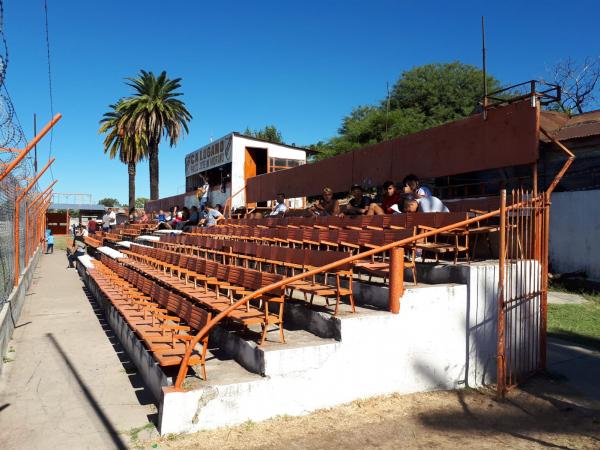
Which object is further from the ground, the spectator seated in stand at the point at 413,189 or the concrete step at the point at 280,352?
the spectator seated in stand at the point at 413,189

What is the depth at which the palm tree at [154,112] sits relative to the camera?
28.3m

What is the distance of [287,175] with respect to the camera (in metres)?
15.9

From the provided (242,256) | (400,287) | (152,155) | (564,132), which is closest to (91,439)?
(400,287)

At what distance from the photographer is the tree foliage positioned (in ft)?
113

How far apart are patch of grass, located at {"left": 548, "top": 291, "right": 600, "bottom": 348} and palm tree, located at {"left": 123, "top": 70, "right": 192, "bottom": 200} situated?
24.7m

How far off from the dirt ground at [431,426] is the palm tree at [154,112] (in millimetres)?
26435

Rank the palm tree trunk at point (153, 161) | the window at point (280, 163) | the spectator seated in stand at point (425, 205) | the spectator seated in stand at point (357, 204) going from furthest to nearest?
the palm tree trunk at point (153, 161), the window at point (280, 163), the spectator seated in stand at point (357, 204), the spectator seated in stand at point (425, 205)

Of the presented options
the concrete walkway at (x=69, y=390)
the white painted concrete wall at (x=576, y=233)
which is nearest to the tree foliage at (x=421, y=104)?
the white painted concrete wall at (x=576, y=233)

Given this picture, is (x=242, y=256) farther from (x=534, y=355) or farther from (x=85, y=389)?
(x=534, y=355)

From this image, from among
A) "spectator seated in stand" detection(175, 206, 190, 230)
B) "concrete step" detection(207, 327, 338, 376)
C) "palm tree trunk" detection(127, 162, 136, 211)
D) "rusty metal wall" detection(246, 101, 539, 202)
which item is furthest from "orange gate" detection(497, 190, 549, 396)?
"palm tree trunk" detection(127, 162, 136, 211)

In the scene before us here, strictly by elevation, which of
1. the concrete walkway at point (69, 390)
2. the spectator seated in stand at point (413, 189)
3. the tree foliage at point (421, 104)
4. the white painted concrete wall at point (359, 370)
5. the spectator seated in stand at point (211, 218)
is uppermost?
the tree foliage at point (421, 104)

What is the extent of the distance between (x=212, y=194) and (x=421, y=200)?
1734 centimetres

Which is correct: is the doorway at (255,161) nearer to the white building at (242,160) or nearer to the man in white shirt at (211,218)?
the white building at (242,160)

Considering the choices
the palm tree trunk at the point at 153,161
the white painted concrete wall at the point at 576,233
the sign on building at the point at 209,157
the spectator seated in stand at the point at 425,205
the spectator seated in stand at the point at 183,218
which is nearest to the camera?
the spectator seated in stand at the point at 425,205
